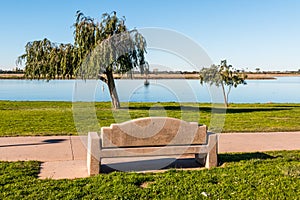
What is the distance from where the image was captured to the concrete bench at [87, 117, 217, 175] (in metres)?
5.52

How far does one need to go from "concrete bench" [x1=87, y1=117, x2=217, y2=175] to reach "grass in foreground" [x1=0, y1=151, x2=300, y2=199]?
329 mm

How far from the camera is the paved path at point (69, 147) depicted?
602cm

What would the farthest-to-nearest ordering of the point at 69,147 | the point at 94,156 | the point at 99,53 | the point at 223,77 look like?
the point at 223,77
the point at 99,53
the point at 69,147
the point at 94,156

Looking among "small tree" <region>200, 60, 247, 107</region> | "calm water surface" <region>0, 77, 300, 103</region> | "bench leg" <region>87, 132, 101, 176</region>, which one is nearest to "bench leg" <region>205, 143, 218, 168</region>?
"bench leg" <region>87, 132, 101, 176</region>

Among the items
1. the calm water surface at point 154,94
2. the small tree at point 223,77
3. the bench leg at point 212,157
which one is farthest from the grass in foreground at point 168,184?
the small tree at point 223,77

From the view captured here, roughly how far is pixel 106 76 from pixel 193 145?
1386 cm

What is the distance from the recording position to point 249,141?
8.91m

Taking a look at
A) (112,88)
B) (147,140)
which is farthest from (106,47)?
(147,140)

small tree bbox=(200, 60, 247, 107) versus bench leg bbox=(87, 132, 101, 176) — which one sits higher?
small tree bbox=(200, 60, 247, 107)

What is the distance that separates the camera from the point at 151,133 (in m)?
5.64

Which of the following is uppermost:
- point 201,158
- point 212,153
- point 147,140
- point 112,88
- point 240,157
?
point 112,88

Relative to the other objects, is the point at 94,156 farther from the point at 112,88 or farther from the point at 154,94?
the point at 154,94

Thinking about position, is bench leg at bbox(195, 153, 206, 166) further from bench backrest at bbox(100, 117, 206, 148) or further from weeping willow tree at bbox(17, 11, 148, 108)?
weeping willow tree at bbox(17, 11, 148, 108)

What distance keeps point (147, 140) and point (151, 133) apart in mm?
138
